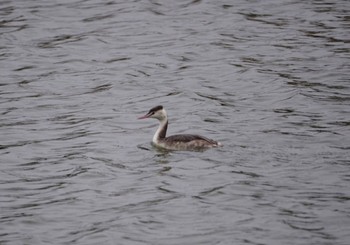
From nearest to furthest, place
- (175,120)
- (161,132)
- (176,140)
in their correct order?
1. (176,140)
2. (161,132)
3. (175,120)

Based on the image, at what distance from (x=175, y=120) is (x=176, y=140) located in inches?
98.4

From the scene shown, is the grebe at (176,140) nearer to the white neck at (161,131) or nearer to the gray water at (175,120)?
the white neck at (161,131)

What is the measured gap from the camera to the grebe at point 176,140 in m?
14.9

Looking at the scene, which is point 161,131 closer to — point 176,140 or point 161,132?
point 161,132

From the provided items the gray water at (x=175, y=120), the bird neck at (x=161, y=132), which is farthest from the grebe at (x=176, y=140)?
the gray water at (x=175, y=120)

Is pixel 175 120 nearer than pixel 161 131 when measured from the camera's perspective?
No

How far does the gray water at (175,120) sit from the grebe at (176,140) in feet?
0.61

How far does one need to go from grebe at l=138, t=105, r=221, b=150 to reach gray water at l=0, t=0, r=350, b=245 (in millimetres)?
187

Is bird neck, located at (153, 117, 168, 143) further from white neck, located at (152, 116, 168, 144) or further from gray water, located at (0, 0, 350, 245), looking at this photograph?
gray water, located at (0, 0, 350, 245)

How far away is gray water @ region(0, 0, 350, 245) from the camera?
39.1 ft

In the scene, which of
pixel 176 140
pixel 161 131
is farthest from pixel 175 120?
pixel 176 140

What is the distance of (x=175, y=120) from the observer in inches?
696

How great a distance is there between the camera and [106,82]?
20578mm

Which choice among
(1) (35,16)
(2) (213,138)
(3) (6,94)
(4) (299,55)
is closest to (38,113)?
(3) (6,94)
